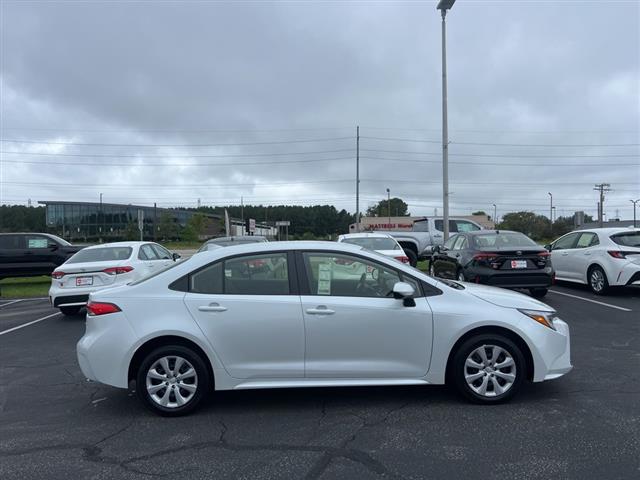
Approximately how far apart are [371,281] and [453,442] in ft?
5.16

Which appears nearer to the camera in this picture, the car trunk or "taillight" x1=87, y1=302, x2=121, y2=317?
"taillight" x1=87, y1=302, x2=121, y2=317

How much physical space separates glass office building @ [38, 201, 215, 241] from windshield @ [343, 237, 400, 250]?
7139 centimetres

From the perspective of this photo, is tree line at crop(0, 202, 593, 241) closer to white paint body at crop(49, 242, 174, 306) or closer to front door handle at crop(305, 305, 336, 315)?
white paint body at crop(49, 242, 174, 306)

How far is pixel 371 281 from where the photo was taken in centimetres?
477

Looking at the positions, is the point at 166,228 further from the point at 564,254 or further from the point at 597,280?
the point at 597,280

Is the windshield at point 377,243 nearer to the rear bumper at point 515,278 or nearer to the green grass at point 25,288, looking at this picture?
the rear bumper at point 515,278

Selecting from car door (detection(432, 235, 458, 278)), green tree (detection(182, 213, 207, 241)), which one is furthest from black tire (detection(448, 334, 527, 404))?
green tree (detection(182, 213, 207, 241))

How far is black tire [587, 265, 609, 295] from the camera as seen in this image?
11.2 meters

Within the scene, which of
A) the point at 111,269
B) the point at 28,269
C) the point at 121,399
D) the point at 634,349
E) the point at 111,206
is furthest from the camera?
the point at 111,206

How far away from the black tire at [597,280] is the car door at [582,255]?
6.5 inches

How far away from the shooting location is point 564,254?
12688mm

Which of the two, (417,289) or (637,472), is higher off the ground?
(417,289)

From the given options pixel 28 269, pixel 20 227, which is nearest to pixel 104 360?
pixel 28 269

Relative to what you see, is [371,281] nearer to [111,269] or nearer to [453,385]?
[453,385]
